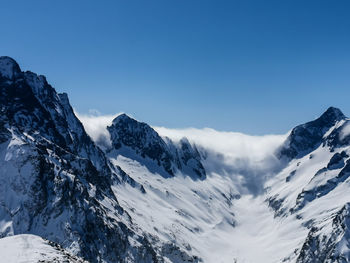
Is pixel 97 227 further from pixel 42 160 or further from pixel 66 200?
pixel 42 160

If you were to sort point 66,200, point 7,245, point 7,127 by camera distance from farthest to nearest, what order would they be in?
point 7,127 < point 66,200 < point 7,245

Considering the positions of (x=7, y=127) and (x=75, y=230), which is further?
(x=7, y=127)

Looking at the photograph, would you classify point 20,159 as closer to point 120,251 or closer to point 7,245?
point 120,251

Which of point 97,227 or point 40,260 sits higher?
point 97,227

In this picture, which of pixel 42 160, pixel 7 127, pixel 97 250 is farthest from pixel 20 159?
pixel 97 250

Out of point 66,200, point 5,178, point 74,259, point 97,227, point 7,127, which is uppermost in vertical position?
point 7,127

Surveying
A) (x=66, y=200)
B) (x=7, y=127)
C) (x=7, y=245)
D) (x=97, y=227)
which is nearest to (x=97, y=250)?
(x=97, y=227)

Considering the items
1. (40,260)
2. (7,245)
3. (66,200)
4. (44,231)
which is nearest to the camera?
(40,260)

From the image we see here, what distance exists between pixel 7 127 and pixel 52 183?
3459 centimetres

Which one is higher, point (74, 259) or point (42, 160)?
point (42, 160)

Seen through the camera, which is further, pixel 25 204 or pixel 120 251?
pixel 120 251

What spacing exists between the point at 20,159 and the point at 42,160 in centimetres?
848

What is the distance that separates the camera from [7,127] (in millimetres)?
197125

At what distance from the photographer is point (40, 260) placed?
64.6 metres
